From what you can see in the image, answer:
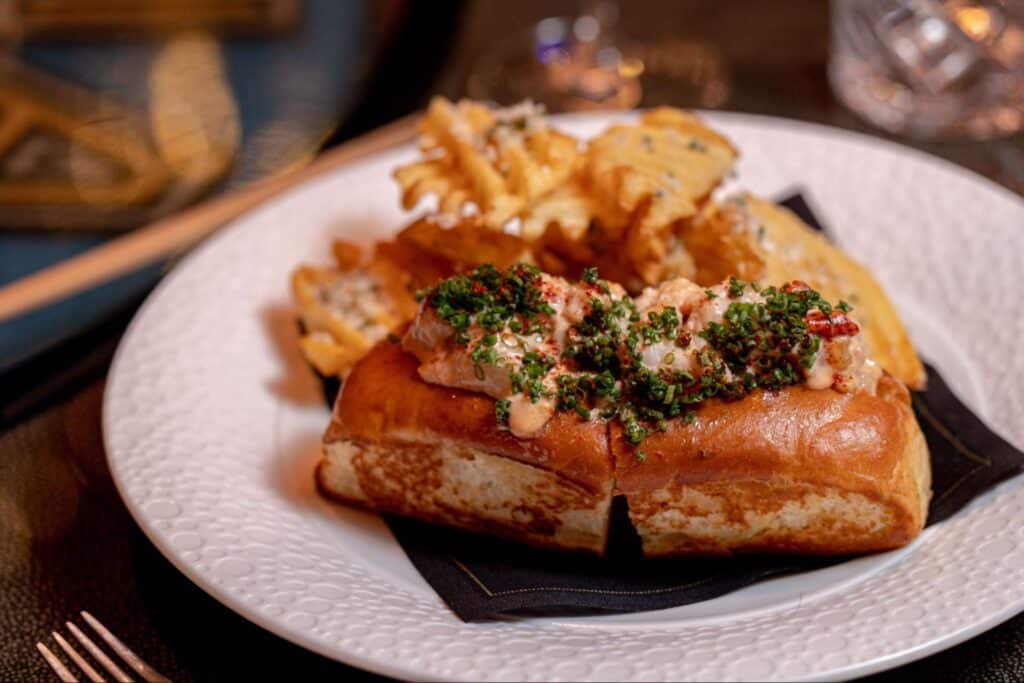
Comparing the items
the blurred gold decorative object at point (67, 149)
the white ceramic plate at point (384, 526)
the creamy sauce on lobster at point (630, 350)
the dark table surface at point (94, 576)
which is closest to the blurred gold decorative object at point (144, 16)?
the blurred gold decorative object at point (67, 149)

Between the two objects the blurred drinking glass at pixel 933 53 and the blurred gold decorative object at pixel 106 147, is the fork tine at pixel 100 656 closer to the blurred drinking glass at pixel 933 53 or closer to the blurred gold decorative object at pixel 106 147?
the blurred gold decorative object at pixel 106 147

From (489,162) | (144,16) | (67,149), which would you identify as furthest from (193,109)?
(489,162)

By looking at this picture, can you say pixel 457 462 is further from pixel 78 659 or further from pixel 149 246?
pixel 149 246

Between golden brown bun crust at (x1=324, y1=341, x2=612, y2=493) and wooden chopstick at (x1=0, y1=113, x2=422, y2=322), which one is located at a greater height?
golden brown bun crust at (x1=324, y1=341, x2=612, y2=493)

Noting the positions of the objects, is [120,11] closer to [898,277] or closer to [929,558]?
[898,277]

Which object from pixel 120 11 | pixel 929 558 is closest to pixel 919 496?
pixel 929 558

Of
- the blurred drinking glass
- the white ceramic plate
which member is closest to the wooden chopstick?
the white ceramic plate

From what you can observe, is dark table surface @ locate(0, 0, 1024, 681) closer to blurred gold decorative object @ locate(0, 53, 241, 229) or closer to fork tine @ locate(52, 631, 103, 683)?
fork tine @ locate(52, 631, 103, 683)
